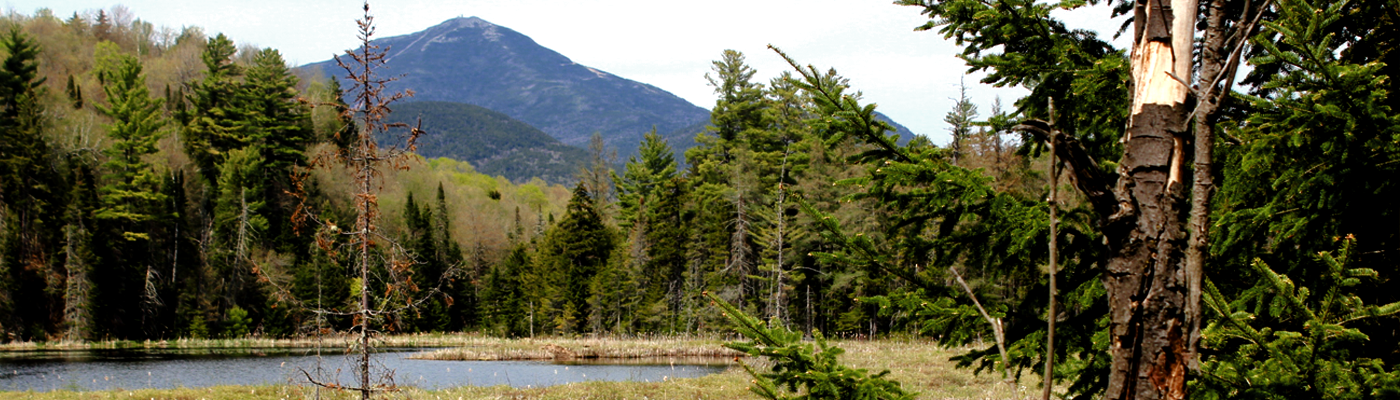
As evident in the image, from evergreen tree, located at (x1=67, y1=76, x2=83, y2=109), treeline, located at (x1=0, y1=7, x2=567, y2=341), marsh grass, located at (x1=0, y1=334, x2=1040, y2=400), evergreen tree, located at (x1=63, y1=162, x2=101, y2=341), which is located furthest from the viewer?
evergreen tree, located at (x1=67, y1=76, x2=83, y2=109)

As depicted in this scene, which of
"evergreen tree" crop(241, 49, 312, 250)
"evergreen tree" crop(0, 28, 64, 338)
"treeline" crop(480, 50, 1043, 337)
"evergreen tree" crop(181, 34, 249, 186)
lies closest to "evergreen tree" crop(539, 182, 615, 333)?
"treeline" crop(480, 50, 1043, 337)

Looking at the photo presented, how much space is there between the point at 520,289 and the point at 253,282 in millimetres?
17002

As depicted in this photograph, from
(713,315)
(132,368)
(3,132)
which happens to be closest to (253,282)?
(3,132)

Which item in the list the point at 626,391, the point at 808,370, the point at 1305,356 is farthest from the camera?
the point at 626,391

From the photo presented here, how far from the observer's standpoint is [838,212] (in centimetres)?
3762

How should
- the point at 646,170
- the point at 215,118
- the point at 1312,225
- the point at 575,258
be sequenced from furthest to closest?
the point at 646,170 < the point at 215,118 < the point at 575,258 < the point at 1312,225

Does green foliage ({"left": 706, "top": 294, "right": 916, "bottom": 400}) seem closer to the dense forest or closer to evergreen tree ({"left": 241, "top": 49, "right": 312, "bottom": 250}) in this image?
the dense forest

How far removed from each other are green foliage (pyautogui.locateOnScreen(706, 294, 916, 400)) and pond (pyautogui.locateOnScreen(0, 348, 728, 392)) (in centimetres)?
1456

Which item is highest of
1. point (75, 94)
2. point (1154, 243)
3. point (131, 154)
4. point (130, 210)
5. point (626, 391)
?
point (75, 94)

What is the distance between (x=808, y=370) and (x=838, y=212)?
34522 mm

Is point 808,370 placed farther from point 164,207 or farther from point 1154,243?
point 164,207

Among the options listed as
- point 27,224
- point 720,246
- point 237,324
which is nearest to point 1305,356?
point 720,246

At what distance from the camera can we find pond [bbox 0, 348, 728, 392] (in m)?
19.6

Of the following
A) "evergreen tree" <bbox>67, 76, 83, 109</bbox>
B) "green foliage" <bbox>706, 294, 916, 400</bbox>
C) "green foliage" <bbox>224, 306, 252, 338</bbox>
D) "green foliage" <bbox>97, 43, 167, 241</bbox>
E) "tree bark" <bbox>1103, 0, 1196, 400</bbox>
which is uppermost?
"evergreen tree" <bbox>67, 76, 83, 109</bbox>
